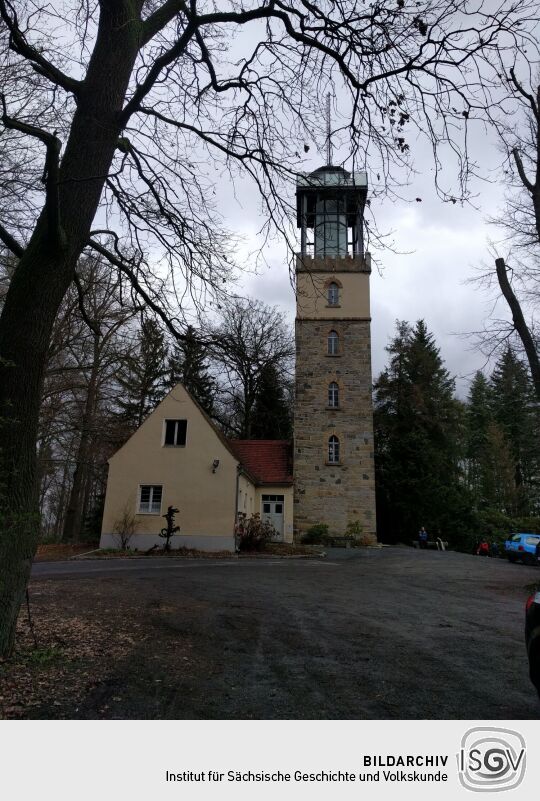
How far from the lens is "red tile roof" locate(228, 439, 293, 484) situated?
2856 centimetres

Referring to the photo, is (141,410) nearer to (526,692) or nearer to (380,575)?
(380,575)

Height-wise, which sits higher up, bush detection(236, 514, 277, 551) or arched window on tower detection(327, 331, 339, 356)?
arched window on tower detection(327, 331, 339, 356)

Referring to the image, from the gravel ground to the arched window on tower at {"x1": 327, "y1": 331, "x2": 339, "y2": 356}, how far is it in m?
19.6

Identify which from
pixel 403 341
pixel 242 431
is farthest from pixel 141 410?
pixel 403 341

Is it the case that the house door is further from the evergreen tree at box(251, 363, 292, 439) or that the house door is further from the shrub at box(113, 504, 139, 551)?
the evergreen tree at box(251, 363, 292, 439)

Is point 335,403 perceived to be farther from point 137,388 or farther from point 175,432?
point 137,388

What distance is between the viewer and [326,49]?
19.0ft

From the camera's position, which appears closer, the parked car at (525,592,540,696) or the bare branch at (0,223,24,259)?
the parked car at (525,592,540,696)

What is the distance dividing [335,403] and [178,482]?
10742mm

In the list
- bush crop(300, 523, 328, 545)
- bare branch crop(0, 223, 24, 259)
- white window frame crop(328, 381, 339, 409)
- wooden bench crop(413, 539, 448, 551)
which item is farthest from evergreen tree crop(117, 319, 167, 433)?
wooden bench crop(413, 539, 448, 551)

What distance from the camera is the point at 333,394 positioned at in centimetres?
3023

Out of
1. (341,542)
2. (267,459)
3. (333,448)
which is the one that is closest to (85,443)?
(267,459)

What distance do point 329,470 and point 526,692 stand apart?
2431cm

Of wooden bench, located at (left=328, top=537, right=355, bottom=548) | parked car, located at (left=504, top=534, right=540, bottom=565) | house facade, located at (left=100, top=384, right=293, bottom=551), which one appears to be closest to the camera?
parked car, located at (left=504, top=534, right=540, bottom=565)
